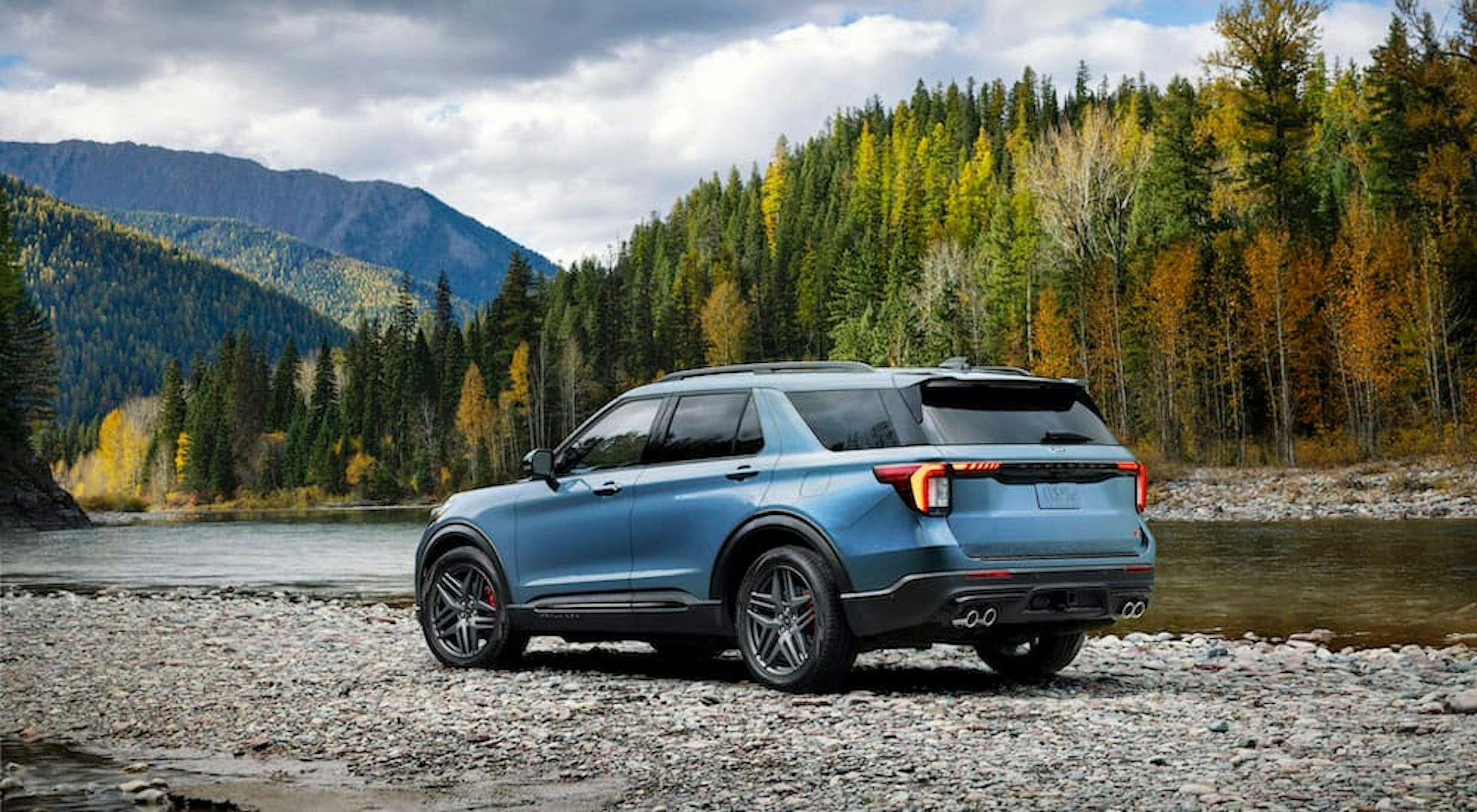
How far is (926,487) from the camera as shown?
8.30 meters

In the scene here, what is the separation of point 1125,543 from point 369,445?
136309mm

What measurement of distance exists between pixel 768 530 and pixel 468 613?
302 centimetres

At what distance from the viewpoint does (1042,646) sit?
9977 millimetres

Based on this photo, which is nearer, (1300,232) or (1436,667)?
(1436,667)

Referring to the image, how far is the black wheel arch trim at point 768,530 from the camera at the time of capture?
28.1ft

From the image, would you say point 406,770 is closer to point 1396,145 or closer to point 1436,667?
point 1436,667

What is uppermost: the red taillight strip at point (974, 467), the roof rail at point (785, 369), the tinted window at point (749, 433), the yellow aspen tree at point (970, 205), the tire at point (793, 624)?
the yellow aspen tree at point (970, 205)

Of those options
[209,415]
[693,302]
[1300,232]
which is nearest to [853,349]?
[693,302]

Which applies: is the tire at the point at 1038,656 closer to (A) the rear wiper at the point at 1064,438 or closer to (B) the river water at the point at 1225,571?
(A) the rear wiper at the point at 1064,438

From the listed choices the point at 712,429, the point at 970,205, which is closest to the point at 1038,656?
the point at 712,429

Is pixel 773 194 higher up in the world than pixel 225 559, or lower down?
higher up

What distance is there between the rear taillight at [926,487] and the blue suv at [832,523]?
0.01 m

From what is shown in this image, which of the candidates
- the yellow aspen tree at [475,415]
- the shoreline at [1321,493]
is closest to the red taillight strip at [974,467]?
the shoreline at [1321,493]

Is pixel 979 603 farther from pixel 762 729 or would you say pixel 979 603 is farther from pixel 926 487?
pixel 762 729
